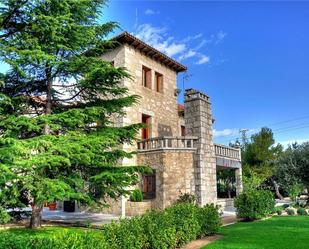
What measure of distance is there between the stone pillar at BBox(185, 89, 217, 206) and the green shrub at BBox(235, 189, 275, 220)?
82.0 inches

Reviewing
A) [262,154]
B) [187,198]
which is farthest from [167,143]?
[262,154]

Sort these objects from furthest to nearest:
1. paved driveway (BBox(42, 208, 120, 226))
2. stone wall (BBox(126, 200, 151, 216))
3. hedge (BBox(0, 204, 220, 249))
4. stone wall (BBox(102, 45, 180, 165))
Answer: stone wall (BBox(102, 45, 180, 165)) → stone wall (BBox(126, 200, 151, 216)) → paved driveway (BBox(42, 208, 120, 226)) → hedge (BBox(0, 204, 220, 249))

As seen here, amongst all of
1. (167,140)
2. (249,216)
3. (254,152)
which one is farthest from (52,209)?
(254,152)

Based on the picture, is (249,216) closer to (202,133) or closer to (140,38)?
(202,133)

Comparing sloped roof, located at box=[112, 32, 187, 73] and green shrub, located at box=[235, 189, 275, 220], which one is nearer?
green shrub, located at box=[235, 189, 275, 220]

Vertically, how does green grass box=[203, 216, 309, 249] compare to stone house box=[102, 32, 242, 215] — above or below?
below

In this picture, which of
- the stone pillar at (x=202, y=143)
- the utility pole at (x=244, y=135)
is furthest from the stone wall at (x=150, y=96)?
the utility pole at (x=244, y=135)

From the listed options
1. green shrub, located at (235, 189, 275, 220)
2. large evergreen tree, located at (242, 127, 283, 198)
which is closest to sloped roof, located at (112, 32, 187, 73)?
green shrub, located at (235, 189, 275, 220)

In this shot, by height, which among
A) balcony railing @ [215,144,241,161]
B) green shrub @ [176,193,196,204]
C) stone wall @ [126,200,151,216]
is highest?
balcony railing @ [215,144,241,161]

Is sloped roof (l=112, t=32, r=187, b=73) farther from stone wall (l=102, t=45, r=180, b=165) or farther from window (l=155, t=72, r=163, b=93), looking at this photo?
window (l=155, t=72, r=163, b=93)

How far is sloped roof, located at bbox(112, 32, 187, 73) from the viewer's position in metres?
18.2

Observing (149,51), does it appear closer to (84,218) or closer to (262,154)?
(84,218)

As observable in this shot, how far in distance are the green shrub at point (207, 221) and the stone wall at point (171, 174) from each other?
543cm

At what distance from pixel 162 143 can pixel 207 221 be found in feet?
22.6
